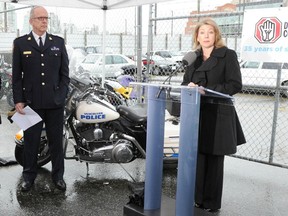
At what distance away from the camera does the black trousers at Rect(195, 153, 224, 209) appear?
11.3ft

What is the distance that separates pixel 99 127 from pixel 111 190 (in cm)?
76

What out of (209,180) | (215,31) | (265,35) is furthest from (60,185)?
(265,35)

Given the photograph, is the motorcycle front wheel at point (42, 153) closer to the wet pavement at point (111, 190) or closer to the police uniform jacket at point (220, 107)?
the wet pavement at point (111, 190)

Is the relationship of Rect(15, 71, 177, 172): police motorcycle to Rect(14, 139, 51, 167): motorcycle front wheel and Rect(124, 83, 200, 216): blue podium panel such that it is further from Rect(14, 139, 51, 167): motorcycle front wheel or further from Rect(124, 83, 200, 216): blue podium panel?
Rect(124, 83, 200, 216): blue podium panel

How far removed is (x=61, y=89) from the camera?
399 cm

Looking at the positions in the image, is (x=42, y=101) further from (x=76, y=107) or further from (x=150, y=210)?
(x=150, y=210)

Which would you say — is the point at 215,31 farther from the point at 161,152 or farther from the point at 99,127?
the point at 99,127

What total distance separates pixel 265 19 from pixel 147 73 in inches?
81.0

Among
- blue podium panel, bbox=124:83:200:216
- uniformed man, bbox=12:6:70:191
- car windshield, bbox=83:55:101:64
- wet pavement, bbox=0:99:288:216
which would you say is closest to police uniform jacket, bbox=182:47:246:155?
blue podium panel, bbox=124:83:200:216

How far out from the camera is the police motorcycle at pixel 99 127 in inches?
167

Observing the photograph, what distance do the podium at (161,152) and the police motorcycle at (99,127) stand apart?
96 cm

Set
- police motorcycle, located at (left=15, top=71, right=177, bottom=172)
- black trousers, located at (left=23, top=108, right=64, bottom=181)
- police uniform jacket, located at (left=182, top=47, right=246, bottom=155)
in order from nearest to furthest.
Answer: police uniform jacket, located at (left=182, top=47, right=246, bottom=155) → black trousers, located at (left=23, top=108, right=64, bottom=181) → police motorcycle, located at (left=15, top=71, right=177, bottom=172)

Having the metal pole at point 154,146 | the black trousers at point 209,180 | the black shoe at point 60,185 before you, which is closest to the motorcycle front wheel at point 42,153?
the black shoe at point 60,185

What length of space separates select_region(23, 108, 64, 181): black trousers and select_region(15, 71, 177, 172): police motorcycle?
0.74ft
